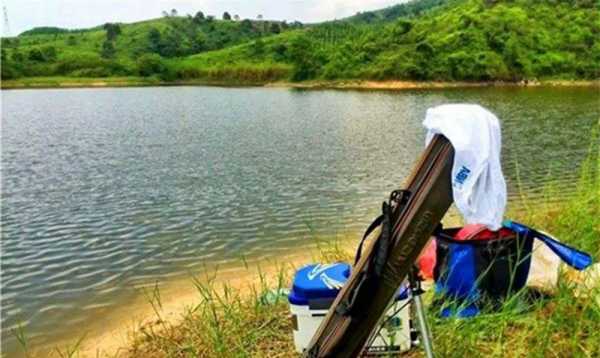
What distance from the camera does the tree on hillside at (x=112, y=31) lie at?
11025 cm

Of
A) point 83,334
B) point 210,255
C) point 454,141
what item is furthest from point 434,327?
point 210,255

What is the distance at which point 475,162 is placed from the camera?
1917mm

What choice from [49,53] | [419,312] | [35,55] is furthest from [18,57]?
[419,312]

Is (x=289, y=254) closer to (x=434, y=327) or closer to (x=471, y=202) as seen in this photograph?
(x=434, y=327)

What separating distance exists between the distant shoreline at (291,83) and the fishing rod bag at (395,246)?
190 feet

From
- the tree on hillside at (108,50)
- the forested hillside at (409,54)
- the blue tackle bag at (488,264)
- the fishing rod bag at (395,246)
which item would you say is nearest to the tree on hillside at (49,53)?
the forested hillside at (409,54)

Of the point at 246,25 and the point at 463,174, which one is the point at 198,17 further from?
the point at 463,174

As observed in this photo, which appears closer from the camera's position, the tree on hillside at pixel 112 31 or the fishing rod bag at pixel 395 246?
the fishing rod bag at pixel 395 246

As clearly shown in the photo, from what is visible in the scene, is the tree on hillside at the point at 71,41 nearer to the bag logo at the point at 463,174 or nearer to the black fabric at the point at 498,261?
the black fabric at the point at 498,261

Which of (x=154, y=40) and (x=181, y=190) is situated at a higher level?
(x=154, y=40)

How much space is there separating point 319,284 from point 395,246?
1135 millimetres

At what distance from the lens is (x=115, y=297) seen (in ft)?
22.1

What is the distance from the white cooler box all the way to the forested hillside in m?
60.3

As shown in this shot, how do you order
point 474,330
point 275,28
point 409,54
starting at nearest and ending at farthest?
1. point 474,330
2. point 409,54
3. point 275,28
